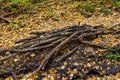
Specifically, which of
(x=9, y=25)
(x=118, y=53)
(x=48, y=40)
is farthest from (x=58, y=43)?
(x=9, y=25)

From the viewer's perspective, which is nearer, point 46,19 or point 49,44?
point 49,44

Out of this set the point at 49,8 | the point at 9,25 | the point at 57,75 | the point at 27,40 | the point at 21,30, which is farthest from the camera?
the point at 49,8

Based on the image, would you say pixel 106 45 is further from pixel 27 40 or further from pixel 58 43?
pixel 27 40

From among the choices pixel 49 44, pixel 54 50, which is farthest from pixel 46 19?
pixel 54 50

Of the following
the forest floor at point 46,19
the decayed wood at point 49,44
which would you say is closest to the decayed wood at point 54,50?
the decayed wood at point 49,44

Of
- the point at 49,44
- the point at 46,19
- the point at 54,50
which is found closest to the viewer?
the point at 54,50

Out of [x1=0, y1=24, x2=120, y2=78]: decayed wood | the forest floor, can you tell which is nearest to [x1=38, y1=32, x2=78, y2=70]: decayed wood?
[x1=0, y1=24, x2=120, y2=78]: decayed wood

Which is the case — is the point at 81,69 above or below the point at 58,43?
below

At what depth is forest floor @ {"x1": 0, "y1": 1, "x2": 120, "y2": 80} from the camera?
27.8ft

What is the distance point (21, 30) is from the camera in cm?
874

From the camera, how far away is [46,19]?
9.64m

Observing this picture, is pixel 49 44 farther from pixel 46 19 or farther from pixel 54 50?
pixel 46 19

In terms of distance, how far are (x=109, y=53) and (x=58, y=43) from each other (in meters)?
1.34

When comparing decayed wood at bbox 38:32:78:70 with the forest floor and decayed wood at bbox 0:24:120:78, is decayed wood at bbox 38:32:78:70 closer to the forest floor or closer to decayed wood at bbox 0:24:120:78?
decayed wood at bbox 0:24:120:78
